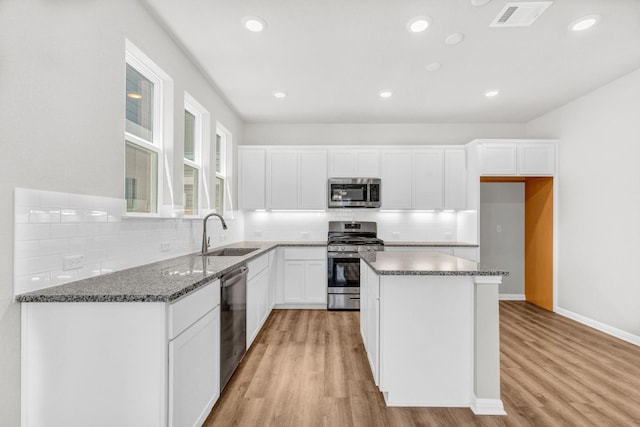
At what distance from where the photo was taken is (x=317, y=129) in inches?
209

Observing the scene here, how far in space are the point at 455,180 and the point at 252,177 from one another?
312 cm

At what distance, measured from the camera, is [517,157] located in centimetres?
453

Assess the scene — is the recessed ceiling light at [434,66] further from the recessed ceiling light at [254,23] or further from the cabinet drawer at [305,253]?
the cabinet drawer at [305,253]

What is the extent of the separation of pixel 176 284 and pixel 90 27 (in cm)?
155

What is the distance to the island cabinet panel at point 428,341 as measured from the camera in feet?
7.04

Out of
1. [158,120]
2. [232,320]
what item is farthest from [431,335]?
[158,120]

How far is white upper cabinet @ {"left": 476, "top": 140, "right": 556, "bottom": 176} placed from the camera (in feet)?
14.8

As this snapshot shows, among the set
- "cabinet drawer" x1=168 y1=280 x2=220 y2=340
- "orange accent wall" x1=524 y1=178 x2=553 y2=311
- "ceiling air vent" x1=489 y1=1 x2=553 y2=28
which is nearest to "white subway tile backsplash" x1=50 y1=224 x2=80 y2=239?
"cabinet drawer" x1=168 y1=280 x2=220 y2=340

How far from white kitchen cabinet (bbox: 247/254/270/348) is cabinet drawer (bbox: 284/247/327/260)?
2.23 feet

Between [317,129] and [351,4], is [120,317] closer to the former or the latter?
[351,4]

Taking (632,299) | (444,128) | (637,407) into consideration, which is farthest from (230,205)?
(632,299)

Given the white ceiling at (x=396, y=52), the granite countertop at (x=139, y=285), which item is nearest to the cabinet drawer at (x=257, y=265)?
the granite countertop at (x=139, y=285)

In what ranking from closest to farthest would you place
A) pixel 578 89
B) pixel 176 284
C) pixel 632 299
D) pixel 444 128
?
pixel 176 284 → pixel 632 299 → pixel 578 89 → pixel 444 128

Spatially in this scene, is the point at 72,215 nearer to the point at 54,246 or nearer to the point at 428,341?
the point at 54,246
